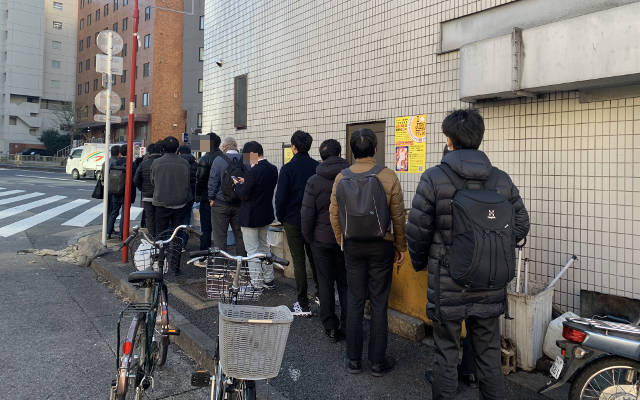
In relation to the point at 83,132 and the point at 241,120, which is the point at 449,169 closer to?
the point at 241,120

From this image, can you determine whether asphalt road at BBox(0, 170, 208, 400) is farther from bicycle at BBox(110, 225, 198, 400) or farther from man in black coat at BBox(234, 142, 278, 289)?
man in black coat at BBox(234, 142, 278, 289)

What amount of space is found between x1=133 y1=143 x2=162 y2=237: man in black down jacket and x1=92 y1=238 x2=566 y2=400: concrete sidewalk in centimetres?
161

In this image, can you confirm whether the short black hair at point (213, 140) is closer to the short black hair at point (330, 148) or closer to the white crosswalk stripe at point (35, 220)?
the short black hair at point (330, 148)

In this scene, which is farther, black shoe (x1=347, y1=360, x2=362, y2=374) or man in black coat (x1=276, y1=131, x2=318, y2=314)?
man in black coat (x1=276, y1=131, x2=318, y2=314)

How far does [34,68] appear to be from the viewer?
62.2 m

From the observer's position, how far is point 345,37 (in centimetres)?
645

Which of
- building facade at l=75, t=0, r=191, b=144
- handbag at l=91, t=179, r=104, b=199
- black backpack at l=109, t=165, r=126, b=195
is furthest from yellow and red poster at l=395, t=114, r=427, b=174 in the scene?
building facade at l=75, t=0, r=191, b=144

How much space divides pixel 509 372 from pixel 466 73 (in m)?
2.75

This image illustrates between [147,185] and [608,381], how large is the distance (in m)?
6.16

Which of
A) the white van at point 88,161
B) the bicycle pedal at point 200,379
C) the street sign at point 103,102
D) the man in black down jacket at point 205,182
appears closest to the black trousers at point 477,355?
the bicycle pedal at point 200,379

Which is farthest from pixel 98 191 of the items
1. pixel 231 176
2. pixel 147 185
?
pixel 231 176

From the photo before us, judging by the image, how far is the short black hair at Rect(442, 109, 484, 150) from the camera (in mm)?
2768

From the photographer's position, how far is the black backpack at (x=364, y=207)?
335 cm

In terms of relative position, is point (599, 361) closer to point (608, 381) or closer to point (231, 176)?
point (608, 381)
